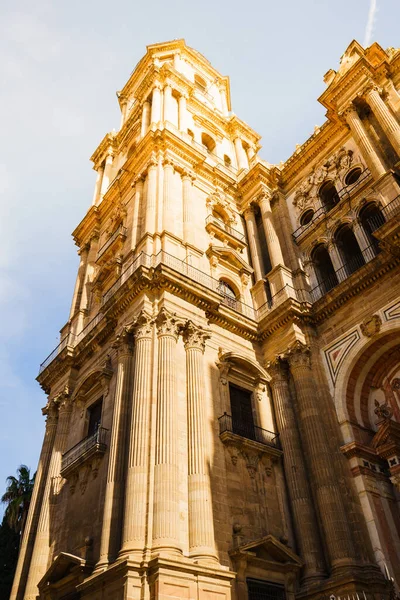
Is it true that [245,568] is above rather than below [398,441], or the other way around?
below

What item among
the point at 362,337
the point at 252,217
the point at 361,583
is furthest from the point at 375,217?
the point at 361,583

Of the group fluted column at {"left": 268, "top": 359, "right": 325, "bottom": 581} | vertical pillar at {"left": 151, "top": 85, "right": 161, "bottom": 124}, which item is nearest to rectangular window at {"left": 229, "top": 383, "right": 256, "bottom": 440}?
fluted column at {"left": 268, "top": 359, "right": 325, "bottom": 581}

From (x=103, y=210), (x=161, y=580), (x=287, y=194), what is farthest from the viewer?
(x=103, y=210)

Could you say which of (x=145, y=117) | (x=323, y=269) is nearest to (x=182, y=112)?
(x=145, y=117)

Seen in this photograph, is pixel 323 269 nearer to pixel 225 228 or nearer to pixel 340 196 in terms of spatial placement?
pixel 340 196

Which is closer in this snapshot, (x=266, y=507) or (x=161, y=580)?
(x=161, y=580)

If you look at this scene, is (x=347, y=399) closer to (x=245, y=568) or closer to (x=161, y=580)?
(x=245, y=568)

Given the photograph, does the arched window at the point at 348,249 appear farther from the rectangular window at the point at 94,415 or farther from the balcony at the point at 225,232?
the rectangular window at the point at 94,415

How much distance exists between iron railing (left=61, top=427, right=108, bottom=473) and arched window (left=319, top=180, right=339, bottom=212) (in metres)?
14.4

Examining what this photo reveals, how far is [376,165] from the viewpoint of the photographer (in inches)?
791

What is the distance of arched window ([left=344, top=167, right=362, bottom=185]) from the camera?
893 inches

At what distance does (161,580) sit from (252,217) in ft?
61.8

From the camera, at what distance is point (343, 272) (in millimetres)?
20453

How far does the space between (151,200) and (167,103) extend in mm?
9924
